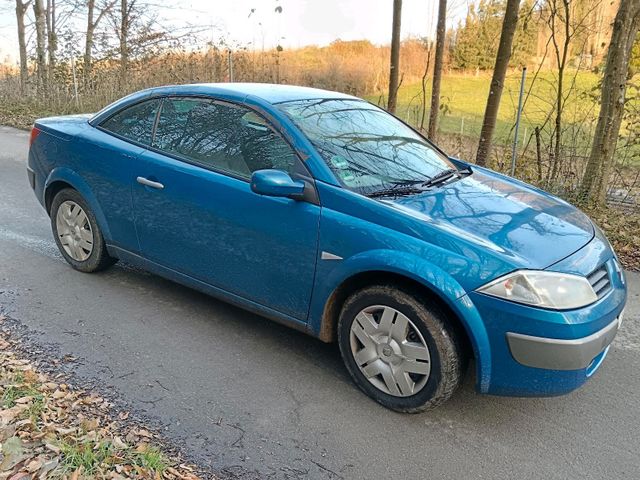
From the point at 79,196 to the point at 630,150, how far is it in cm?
667

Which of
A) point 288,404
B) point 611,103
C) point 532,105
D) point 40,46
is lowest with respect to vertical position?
point 288,404

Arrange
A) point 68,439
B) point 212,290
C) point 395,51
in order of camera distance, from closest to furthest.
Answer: point 68,439 → point 212,290 → point 395,51

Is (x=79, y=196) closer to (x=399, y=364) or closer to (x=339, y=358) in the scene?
(x=339, y=358)

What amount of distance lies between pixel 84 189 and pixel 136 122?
2.24 feet

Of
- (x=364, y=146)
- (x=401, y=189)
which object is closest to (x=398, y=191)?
(x=401, y=189)

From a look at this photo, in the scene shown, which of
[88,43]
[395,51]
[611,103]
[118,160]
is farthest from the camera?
[88,43]

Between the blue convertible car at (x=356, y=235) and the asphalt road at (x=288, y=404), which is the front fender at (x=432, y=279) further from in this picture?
the asphalt road at (x=288, y=404)

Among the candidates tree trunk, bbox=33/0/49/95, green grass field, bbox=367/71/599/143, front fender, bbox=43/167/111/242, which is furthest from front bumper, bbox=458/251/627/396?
tree trunk, bbox=33/0/49/95

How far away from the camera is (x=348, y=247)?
2848 mm

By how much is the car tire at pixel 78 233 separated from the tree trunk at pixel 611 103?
5611mm

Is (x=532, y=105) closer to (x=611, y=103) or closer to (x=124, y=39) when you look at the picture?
(x=611, y=103)

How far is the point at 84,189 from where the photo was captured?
13.6 ft

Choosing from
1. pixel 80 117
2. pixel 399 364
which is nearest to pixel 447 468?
pixel 399 364

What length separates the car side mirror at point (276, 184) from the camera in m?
2.95
